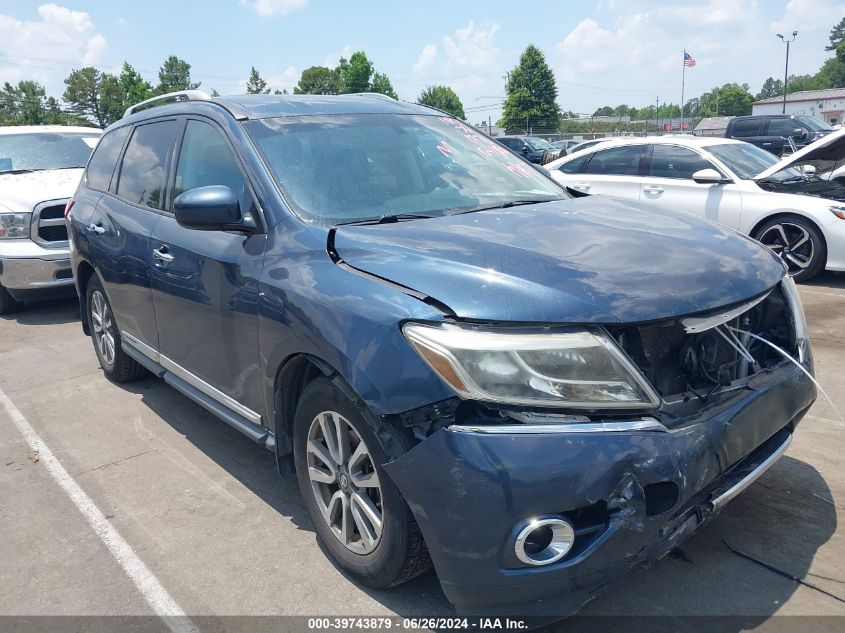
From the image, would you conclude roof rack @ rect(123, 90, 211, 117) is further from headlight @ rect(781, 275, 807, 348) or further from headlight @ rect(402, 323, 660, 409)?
headlight @ rect(781, 275, 807, 348)

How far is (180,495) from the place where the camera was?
3.69 m

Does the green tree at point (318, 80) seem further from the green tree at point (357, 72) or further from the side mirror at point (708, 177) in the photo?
the side mirror at point (708, 177)

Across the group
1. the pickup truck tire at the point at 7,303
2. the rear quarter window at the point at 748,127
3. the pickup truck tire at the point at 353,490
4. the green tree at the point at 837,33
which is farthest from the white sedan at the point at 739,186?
the green tree at the point at 837,33

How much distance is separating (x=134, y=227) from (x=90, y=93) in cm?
8821

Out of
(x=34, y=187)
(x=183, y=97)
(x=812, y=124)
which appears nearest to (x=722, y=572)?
(x=183, y=97)

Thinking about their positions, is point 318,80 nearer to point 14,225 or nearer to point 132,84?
point 132,84

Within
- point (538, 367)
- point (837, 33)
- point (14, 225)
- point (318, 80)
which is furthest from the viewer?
point (837, 33)

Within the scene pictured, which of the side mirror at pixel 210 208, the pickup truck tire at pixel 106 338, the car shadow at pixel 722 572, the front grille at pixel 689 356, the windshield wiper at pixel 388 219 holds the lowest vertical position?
the car shadow at pixel 722 572

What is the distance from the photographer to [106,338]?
17.4 feet

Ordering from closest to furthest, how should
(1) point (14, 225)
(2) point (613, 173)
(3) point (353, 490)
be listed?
1. (3) point (353, 490)
2. (1) point (14, 225)
3. (2) point (613, 173)

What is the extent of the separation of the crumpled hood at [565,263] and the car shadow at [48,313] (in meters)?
6.12

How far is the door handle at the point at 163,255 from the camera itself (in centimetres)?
371

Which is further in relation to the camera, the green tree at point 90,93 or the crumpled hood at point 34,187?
the green tree at point 90,93

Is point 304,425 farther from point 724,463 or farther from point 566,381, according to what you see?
point 724,463
